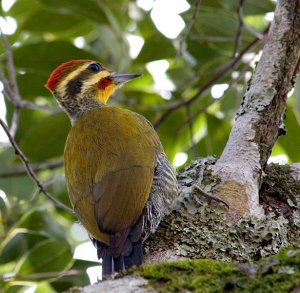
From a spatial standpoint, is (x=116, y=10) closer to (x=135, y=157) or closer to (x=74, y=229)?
(x=74, y=229)

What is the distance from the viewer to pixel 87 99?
17.1 ft

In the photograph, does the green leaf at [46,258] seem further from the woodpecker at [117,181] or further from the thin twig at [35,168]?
the woodpecker at [117,181]

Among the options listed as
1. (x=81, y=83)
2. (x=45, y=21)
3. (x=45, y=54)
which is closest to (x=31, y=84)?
(x=45, y=54)

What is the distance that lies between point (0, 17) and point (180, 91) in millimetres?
1459

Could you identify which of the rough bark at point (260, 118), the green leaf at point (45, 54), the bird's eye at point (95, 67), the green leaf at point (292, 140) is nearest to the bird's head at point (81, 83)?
the bird's eye at point (95, 67)

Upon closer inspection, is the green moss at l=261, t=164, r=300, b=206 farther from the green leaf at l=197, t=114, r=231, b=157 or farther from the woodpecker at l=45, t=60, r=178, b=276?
the green leaf at l=197, t=114, r=231, b=157

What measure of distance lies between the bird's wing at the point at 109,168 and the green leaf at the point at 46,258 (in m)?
0.87

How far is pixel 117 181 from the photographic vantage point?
12.3ft

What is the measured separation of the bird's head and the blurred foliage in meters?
0.25

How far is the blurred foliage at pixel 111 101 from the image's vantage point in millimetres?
4984

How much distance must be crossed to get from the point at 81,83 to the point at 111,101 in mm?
547

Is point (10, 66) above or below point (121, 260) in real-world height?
above

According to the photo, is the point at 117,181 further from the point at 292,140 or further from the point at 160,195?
the point at 292,140

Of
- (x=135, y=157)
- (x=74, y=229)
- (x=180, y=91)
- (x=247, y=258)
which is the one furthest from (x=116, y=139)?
(x=74, y=229)
